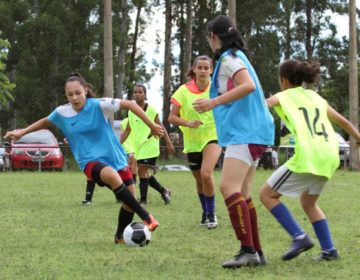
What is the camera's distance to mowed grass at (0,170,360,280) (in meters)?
5.50

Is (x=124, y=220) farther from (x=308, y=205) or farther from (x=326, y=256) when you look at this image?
(x=326, y=256)

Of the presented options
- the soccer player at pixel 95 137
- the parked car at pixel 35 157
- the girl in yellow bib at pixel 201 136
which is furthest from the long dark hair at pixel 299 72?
the parked car at pixel 35 157

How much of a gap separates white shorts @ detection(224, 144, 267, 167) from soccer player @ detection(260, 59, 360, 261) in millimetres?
237

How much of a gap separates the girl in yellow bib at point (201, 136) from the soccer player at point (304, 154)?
2.66 m

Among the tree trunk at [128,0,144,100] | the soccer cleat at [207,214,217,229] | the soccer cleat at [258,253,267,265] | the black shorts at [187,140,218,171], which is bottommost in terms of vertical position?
the soccer cleat at [207,214,217,229]

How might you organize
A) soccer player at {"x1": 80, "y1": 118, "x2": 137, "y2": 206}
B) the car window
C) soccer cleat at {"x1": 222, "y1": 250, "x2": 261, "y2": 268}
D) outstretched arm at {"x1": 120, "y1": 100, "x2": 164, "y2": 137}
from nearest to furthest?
soccer cleat at {"x1": 222, "y1": 250, "x2": 261, "y2": 268} → outstretched arm at {"x1": 120, "y1": 100, "x2": 164, "y2": 137} → soccer player at {"x1": 80, "y1": 118, "x2": 137, "y2": 206} → the car window

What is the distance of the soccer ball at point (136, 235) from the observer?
6.89m

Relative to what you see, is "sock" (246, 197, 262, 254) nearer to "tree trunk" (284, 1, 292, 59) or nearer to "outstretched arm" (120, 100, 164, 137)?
"outstretched arm" (120, 100, 164, 137)

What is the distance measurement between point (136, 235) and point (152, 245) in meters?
0.27

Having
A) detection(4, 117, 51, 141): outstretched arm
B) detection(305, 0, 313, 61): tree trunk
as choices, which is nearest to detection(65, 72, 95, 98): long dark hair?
detection(4, 117, 51, 141): outstretched arm

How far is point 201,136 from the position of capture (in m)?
8.91

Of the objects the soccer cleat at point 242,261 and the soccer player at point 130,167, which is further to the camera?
the soccer player at point 130,167

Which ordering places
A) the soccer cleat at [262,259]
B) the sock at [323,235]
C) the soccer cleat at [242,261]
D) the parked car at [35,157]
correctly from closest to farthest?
the soccer cleat at [242,261] < the soccer cleat at [262,259] < the sock at [323,235] < the parked car at [35,157]

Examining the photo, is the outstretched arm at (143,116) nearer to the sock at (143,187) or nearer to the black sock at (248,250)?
the black sock at (248,250)
